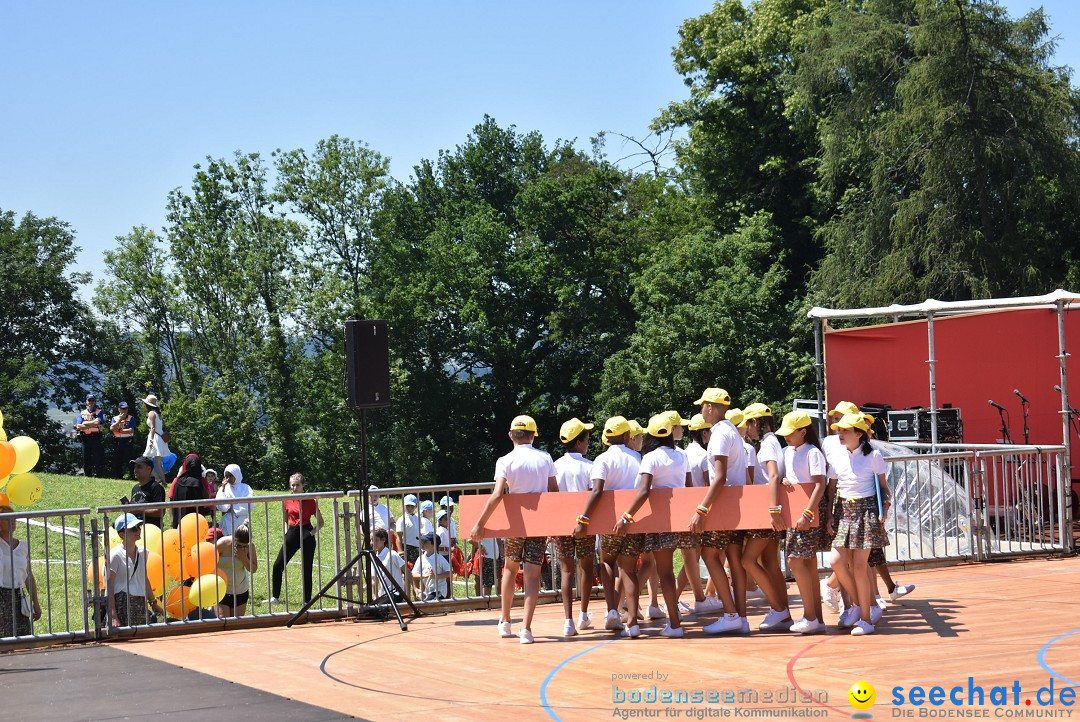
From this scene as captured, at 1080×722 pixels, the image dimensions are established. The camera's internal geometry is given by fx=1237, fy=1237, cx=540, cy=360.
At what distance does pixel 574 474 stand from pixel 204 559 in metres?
3.53

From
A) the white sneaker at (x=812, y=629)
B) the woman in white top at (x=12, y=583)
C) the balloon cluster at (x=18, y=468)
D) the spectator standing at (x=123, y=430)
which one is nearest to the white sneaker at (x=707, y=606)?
the white sneaker at (x=812, y=629)

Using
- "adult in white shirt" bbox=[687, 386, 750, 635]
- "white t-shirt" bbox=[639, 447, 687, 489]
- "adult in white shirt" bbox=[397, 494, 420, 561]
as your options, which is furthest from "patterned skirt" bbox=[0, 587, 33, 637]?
"adult in white shirt" bbox=[687, 386, 750, 635]

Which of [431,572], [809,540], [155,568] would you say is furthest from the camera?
[431,572]

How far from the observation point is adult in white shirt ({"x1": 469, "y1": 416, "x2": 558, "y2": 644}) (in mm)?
9977

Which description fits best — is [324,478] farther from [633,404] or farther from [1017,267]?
[1017,267]

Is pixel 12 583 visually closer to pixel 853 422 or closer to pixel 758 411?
pixel 758 411

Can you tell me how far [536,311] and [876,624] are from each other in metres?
39.5

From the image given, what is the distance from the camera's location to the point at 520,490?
1009 centimetres

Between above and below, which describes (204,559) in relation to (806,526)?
below

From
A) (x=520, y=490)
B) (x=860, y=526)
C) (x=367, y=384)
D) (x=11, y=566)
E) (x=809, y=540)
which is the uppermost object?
(x=367, y=384)

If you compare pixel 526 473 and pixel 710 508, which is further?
pixel 526 473

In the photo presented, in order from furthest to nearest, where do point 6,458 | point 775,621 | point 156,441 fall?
point 156,441 → point 6,458 → point 775,621

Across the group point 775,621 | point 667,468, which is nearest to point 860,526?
point 775,621

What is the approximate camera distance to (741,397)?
37.3 metres
